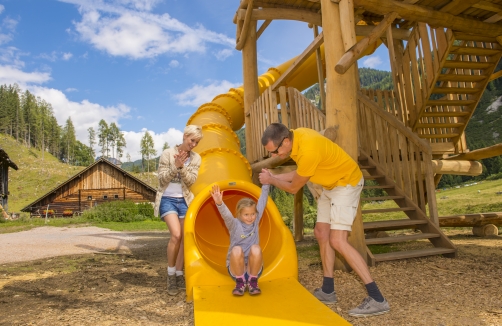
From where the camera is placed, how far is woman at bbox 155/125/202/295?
382cm

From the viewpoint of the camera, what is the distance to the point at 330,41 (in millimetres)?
4617

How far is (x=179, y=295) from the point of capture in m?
3.80

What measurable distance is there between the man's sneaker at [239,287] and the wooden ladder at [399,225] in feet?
6.66

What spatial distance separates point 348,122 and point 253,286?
7.41ft

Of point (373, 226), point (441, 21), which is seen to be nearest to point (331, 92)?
point (373, 226)

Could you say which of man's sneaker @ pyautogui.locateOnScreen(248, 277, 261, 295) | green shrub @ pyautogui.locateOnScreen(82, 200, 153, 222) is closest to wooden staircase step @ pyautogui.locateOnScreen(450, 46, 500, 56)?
man's sneaker @ pyautogui.locateOnScreen(248, 277, 261, 295)

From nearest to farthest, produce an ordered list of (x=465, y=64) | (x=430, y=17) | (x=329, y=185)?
(x=329, y=185) → (x=430, y=17) → (x=465, y=64)

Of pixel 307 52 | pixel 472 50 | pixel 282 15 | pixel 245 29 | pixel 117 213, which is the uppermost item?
pixel 282 15

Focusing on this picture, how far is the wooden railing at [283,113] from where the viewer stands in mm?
5402

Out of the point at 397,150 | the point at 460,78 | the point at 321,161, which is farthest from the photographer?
the point at 460,78

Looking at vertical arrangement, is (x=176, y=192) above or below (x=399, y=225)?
above

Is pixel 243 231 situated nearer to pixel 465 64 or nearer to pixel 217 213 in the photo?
pixel 217 213

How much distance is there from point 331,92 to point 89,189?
1151 inches

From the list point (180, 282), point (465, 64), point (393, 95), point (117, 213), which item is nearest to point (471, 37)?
point (465, 64)
